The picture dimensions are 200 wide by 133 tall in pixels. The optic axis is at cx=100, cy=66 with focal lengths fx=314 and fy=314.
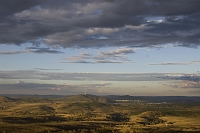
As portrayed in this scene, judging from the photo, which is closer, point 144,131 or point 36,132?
point 36,132

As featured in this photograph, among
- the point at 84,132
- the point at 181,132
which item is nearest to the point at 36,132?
the point at 84,132

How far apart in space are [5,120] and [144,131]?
63308 millimetres

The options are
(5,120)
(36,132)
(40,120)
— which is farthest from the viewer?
(40,120)

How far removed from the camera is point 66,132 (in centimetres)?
10125

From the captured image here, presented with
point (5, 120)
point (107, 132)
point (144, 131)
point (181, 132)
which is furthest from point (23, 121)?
point (181, 132)

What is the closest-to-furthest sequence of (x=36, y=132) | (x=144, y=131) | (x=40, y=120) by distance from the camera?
1. (x=36, y=132)
2. (x=144, y=131)
3. (x=40, y=120)

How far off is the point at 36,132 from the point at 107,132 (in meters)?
23.0

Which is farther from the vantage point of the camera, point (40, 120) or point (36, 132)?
point (40, 120)

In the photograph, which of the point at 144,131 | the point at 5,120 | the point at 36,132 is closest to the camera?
the point at 36,132

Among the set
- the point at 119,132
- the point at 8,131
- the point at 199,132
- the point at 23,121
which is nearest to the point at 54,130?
the point at 8,131

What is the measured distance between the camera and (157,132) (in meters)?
104

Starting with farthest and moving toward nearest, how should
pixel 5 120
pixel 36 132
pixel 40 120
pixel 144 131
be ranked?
pixel 40 120
pixel 5 120
pixel 144 131
pixel 36 132

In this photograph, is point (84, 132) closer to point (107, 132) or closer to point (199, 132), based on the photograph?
point (107, 132)

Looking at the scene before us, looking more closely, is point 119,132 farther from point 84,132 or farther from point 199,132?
point 199,132
